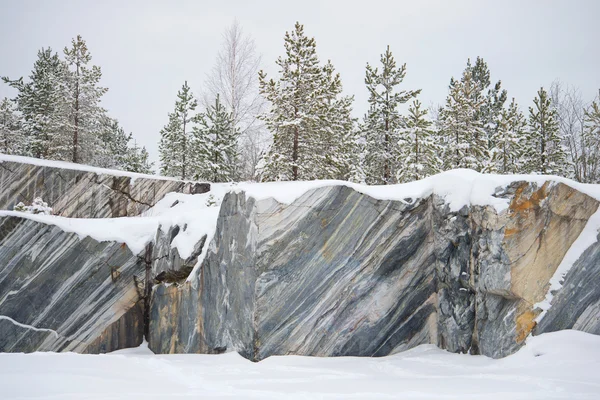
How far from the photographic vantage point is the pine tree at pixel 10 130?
22.5 metres

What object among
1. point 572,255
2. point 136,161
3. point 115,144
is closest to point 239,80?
point 136,161

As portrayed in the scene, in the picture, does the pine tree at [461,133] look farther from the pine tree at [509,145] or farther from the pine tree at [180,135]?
the pine tree at [180,135]

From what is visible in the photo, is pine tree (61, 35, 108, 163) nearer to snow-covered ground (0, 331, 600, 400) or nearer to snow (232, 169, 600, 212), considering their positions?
snow (232, 169, 600, 212)

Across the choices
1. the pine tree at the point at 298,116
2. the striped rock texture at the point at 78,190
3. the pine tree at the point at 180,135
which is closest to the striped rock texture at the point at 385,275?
the pine tree at the point at 298,116

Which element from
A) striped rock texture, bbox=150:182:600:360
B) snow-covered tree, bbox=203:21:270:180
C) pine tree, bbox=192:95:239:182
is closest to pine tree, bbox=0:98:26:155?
pine tree, bbox=192:95:239:182

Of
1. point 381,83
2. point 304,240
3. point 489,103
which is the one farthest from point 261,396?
point 489,103

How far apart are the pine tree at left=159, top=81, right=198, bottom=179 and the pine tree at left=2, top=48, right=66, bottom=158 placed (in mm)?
5210

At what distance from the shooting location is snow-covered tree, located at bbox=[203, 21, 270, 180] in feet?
65.8

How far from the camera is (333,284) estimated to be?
6598 millimetres

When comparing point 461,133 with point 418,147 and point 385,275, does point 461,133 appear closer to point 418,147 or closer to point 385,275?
point 418,147

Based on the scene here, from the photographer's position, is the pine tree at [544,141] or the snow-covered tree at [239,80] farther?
the snow-covered tree at [239,80]

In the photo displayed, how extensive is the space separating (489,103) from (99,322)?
24.9 meters

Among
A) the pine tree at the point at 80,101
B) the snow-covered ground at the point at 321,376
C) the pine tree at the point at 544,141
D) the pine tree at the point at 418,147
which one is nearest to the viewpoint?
the snow-covered ground at the point at 321,376

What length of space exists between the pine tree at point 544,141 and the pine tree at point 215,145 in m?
13.9
